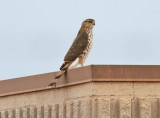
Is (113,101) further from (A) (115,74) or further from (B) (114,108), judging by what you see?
(A) (115,74)

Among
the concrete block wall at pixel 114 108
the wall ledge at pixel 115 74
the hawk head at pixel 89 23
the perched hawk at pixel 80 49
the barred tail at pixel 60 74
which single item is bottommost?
the concrete block wall at pixel 114 108

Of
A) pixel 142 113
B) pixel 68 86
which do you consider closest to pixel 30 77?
pixel 68 86

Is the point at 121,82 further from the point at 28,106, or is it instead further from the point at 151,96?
the point at 28,106

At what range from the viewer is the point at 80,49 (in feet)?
44.8

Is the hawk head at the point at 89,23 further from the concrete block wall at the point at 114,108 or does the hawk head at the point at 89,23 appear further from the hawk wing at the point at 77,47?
the concrete block wall at the point at 114,108

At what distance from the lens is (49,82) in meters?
12.1

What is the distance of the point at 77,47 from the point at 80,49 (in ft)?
0.23

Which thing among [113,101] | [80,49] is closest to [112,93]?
[113,101]

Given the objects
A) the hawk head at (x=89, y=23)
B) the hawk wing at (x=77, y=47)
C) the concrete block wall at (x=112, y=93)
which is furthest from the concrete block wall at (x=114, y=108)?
the hawk head at (x=89, y=23)

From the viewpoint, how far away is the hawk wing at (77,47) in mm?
12945

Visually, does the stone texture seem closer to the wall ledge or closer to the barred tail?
the wall ledge

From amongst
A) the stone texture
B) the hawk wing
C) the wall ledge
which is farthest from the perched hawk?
the stone texture

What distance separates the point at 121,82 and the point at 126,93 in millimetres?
183

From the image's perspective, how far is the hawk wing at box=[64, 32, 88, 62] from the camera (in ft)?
42.5
